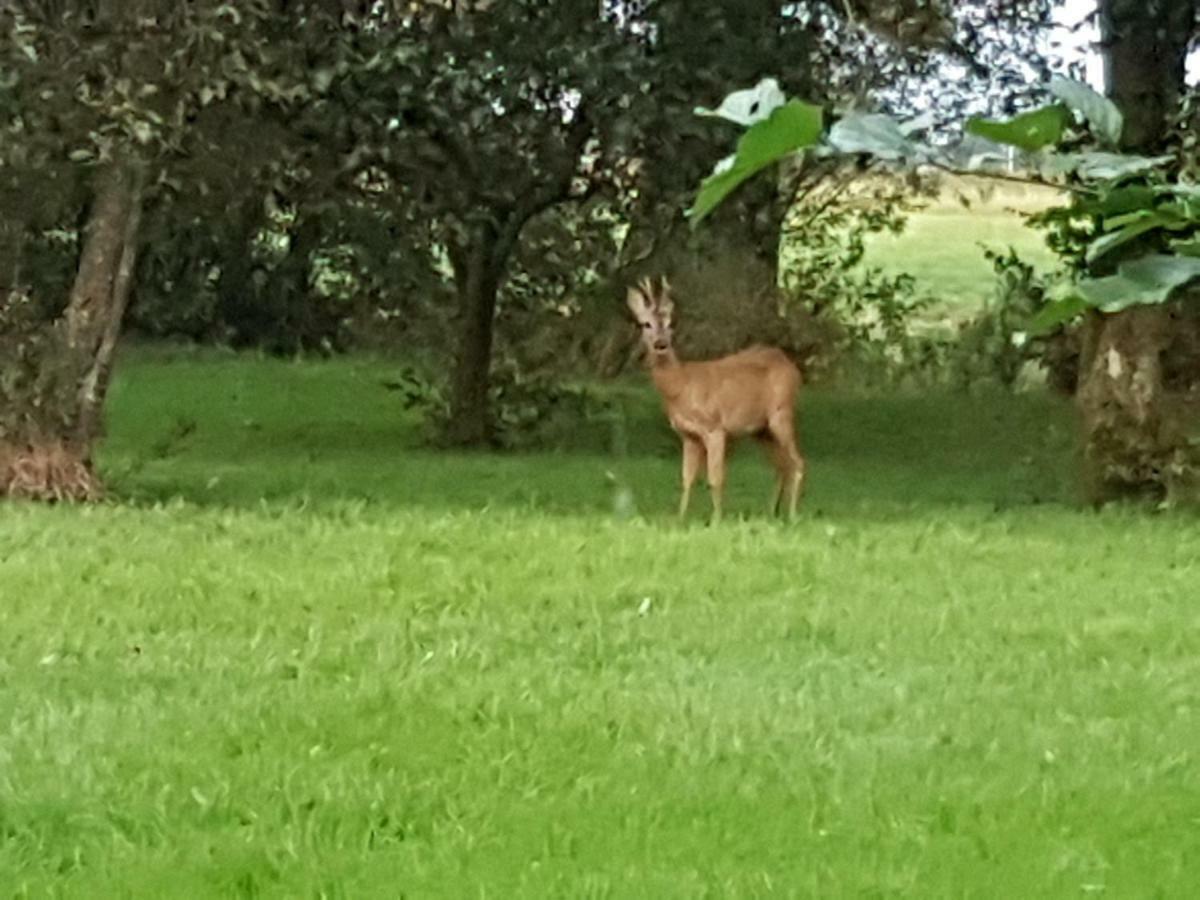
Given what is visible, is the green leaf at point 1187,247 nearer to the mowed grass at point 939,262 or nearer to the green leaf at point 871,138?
the green leaf at point 871,138

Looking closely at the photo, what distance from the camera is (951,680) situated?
7.61 metres

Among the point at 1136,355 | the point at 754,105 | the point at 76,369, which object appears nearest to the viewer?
the point at 754,105

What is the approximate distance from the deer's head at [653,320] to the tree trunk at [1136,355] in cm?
274

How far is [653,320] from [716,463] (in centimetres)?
92

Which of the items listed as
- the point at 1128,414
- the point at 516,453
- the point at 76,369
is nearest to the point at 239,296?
the point at 516,453

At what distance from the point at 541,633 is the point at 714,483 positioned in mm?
4399

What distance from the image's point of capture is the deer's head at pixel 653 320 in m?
13.2

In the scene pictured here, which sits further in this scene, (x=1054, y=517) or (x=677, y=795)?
(x=1054, y=517)

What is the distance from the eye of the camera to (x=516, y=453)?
18031mm

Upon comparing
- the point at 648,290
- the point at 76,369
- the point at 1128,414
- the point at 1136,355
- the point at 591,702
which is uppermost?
the point at 648,290

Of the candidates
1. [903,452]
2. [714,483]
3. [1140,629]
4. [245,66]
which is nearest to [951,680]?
[1140,629]

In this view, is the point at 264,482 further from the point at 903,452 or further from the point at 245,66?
the point at 903,452

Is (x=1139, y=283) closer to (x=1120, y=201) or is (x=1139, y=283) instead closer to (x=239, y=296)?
(x=1120, y=201)

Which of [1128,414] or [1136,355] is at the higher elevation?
[1136,355]
